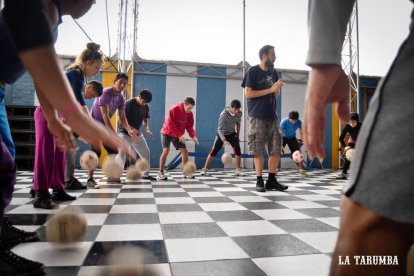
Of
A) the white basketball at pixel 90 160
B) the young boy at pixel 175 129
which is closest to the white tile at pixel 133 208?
the white basketball at pixel 90 160

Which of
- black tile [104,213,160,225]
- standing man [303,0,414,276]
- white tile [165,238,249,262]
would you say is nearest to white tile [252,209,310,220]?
white tile [165,238,249,262]

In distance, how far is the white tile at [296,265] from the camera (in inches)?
37.7

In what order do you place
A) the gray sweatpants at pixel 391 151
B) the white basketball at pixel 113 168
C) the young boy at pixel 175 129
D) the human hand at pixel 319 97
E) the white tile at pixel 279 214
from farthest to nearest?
the young boy at pixel 175 129 < the white basketball at pixel 113 168 < the white tile at pixel 279 214 < the human hand at pixel 319 97 < the gray sweatpants at pixel 391 151

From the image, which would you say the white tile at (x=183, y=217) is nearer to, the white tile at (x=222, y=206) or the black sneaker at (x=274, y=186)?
the white tile at (x=222, y=206)

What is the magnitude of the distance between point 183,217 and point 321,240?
0.81m

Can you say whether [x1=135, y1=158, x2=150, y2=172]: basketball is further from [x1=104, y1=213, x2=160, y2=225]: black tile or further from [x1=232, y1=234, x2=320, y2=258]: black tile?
[x1=232, y1=234, x2=320, y2=258]: black tile

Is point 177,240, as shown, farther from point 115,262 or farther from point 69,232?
point 69,232

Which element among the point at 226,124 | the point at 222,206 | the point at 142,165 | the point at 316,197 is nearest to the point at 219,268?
the point at 222,206

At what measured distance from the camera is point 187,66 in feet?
24.2

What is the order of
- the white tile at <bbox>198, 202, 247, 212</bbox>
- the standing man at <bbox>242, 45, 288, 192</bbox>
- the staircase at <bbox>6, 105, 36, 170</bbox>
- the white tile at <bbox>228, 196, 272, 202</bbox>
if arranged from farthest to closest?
the staircase at <bbox>6, 105, 36, 170</bbox>
the standing man at <bbox>242, 45, 288, 192</bbox>
the white tile at <bbox>228, 196, 272, 202</bbox>
the white tile at <bbox>198, 202, 247, 212</bbox>

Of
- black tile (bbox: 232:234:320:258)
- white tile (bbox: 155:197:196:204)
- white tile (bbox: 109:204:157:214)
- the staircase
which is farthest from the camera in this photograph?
the staircase

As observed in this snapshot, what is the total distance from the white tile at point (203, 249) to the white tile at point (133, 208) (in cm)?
70

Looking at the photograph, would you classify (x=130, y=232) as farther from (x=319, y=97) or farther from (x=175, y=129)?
(x=175, y=129)

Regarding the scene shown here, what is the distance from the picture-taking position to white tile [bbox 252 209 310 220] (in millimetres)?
1792
